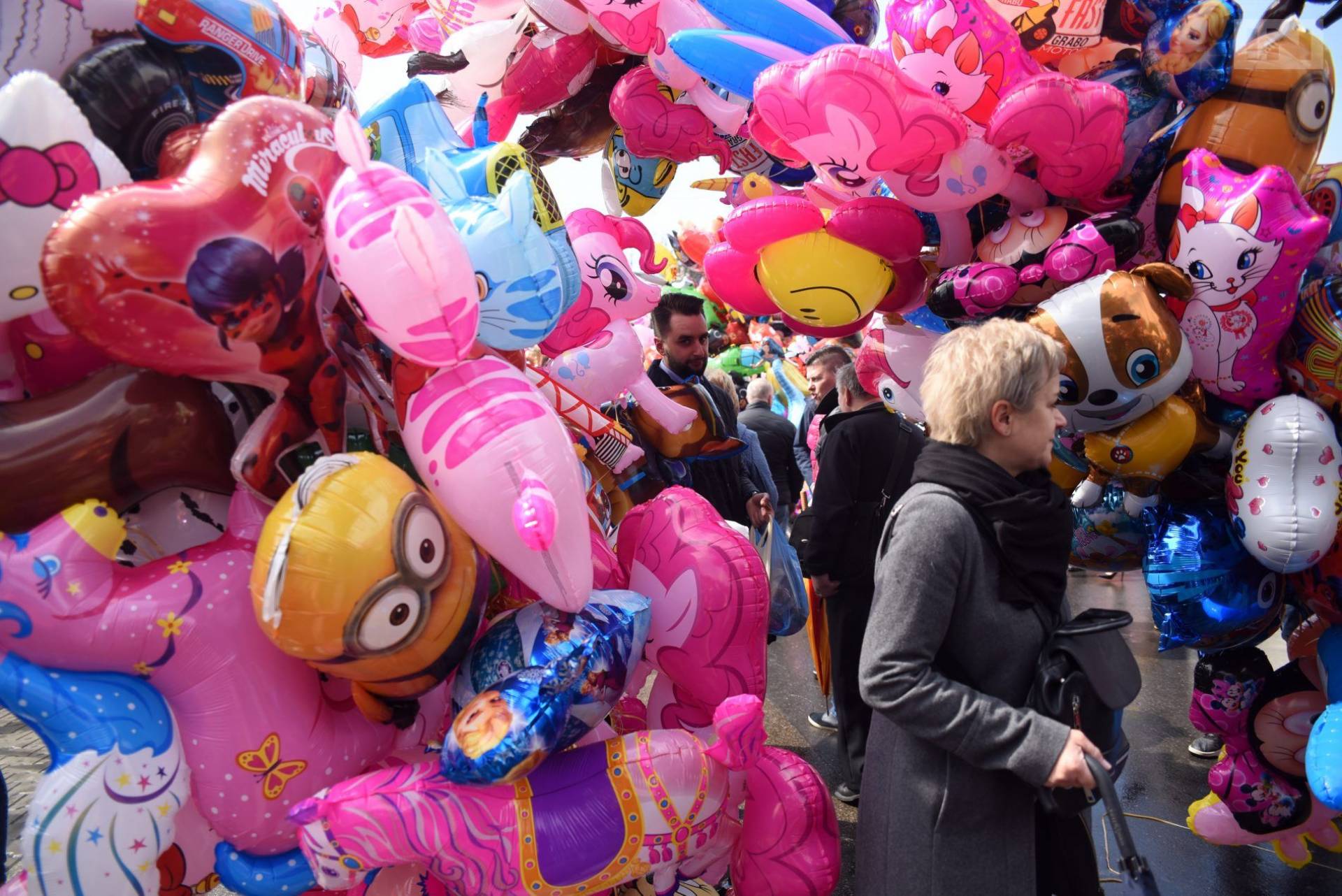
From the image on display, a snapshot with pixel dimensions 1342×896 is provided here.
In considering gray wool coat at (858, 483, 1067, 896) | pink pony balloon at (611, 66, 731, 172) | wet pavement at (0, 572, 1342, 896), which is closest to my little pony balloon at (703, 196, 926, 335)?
pink pony balloon at (611, 66, 731, 172)

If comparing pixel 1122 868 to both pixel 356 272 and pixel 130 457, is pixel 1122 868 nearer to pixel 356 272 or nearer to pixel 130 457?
pixel 356 272

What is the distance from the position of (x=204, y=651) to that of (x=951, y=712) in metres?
1.39

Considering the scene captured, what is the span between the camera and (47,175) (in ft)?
5.11

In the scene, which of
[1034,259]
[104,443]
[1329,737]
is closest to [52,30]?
[104,443]

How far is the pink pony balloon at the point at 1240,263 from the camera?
7.61 ft

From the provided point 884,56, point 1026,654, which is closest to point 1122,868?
point 1026,654

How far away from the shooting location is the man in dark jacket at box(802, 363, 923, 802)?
10.2 feet

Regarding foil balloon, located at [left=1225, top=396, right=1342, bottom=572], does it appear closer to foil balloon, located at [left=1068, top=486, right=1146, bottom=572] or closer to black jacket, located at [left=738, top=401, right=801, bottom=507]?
foil balloon, located at [left=1068, top=486, right=1146, bottom=572]

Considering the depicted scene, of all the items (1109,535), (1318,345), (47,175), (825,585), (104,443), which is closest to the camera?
(47,175)

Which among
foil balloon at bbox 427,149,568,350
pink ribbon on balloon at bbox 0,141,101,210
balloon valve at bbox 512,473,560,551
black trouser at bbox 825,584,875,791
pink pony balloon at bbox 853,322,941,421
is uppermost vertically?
pink ribbon on balloon at bbox 0,141,101,210

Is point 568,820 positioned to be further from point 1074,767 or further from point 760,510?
point 760,510

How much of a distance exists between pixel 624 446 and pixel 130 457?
5.25 ft

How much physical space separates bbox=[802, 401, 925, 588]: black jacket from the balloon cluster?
25 centimetres

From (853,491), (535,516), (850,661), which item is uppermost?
(535,516)
